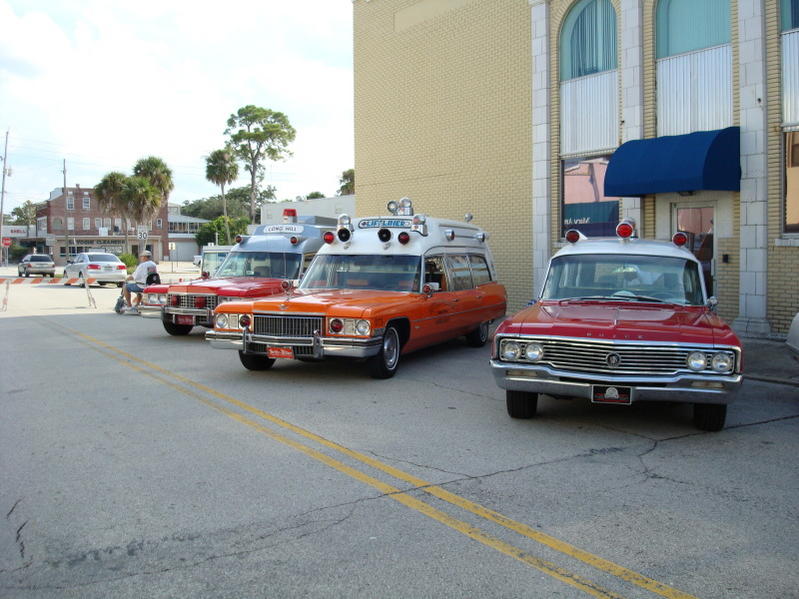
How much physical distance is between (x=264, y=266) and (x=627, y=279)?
8156mm

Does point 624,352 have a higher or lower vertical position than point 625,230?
lower

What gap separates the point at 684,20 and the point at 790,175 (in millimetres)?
3696

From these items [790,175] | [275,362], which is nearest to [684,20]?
[790,175]

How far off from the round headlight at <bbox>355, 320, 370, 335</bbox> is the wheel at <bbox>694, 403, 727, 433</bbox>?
12.1 feet

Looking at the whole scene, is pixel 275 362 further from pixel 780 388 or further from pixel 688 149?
pixel 688 149

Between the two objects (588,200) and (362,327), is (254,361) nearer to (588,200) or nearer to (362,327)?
(362,327)

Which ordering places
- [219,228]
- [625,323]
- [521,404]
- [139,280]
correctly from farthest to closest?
1. [219,228]
2. [139,280]
3. [521,404]
4. [625,323]

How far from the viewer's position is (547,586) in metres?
3.74

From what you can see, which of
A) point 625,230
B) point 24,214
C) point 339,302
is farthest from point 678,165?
point 24,214

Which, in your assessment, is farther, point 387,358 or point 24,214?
point 24,214

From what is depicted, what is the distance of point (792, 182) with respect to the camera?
41.5ft

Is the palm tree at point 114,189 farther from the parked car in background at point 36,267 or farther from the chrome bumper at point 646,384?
the chrome bumper at point 646,384

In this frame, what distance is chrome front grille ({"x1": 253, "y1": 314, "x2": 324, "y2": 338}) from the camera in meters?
8.98

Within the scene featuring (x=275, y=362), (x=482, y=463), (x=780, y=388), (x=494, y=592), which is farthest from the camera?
(x=275, y=362)
